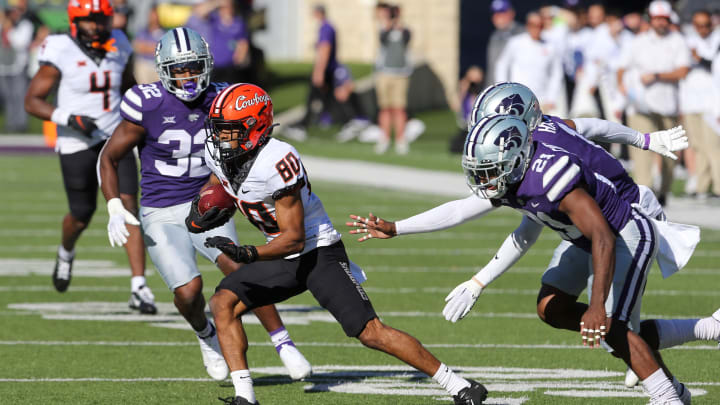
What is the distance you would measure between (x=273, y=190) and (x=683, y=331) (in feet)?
6.35

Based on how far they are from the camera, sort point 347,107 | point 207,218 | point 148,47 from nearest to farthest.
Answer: point 207,218 → point 148,47 → point 347,107

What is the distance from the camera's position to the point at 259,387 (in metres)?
6.28

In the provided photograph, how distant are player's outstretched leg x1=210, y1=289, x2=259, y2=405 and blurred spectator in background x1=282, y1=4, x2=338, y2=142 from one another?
1528 centimetres

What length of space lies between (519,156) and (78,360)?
289 cm

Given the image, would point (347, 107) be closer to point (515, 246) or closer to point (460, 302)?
point (515, 246)

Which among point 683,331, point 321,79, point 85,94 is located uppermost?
point 85,94

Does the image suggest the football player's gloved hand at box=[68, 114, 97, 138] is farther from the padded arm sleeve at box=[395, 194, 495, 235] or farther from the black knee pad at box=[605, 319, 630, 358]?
the black knee pad at box=[605, 319, 630, 358]

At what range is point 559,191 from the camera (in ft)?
16.8

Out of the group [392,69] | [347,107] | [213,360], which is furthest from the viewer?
[347,107]

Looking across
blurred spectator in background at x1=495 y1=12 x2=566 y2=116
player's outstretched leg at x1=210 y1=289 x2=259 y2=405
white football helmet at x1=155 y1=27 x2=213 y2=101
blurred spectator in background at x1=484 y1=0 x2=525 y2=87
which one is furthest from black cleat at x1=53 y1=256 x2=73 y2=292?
blurred spectator in background at x1=484 y1=0 x2=525 y2=87

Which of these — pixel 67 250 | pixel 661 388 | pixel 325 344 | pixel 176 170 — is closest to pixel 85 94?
pixel 67 250

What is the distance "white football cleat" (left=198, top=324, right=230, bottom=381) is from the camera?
252 inches

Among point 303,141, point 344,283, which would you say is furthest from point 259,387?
point 303,141

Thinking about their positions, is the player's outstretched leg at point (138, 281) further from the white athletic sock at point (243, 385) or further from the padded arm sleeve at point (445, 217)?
the padded arm sleeve at point (445, 217)
